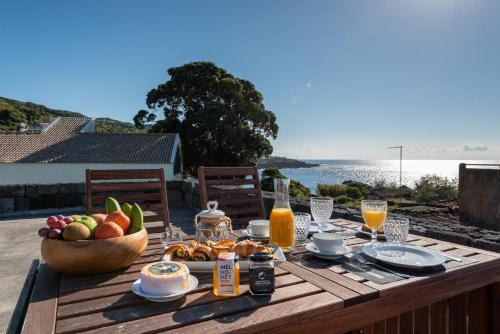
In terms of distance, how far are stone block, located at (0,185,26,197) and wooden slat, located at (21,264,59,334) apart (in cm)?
501

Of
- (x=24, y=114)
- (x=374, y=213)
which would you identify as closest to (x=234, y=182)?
(x=374, y=213)

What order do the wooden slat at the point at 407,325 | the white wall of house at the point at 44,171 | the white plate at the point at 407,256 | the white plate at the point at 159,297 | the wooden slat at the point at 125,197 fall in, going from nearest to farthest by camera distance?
1. the white plate at the point at 159,297
2. the white plate at the point at 407,256
3. the wooden slat at the point at 407,325
4. the wooden slat at the point at 125,197
5. the white wall of house at the point at 44,171

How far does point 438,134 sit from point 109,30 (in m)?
15.3

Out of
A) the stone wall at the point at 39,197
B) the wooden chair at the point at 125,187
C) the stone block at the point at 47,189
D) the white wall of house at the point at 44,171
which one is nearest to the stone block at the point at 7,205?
the stone wall at the point at 39,197

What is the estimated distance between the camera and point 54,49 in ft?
50.6

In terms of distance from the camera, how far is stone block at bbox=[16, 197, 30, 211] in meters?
4.96

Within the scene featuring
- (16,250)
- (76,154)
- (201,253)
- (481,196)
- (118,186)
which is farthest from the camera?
(76,154)

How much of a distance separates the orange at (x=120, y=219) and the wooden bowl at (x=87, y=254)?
0.24 feet

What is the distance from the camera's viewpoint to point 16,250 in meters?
3.14

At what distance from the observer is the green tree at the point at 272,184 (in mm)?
7856

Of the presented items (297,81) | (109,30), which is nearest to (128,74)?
(109,30)

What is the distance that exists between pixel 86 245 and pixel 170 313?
352mm

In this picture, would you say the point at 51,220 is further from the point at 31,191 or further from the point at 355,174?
the point at 355,174

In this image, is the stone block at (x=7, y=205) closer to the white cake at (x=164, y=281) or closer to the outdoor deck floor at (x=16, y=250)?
the outdoor deck floor at (x=16, y=250)
